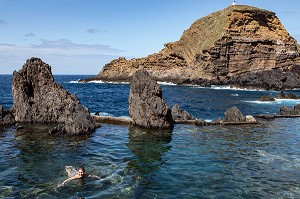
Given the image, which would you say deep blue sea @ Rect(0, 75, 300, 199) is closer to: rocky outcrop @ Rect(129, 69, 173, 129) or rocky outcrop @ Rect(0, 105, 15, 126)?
rocky outcrop @ Rect(129, 69, 173, 129)

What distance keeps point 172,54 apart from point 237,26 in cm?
3557

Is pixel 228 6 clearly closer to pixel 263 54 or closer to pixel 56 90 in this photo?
pixel 263 54

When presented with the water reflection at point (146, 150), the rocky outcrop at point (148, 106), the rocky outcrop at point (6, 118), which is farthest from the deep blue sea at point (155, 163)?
the rocky outcrop at point (6, 118)


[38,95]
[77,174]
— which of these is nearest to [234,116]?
[38,95]

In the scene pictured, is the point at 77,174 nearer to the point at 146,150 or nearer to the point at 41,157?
the point at 41,157

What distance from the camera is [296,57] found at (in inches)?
5418

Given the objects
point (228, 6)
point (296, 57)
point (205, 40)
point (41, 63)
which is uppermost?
point (228, 6)

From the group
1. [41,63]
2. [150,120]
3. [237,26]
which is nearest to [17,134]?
[41,63]

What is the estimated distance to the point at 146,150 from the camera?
26328 millimetres

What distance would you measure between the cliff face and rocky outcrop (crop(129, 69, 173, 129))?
96.3m

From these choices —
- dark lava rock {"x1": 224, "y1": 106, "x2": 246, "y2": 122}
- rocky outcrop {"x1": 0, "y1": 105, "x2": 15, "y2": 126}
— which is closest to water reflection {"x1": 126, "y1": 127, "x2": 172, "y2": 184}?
dark lava rock {"x1": 224, "y1": 106, "x2": 246, "y2": 122}

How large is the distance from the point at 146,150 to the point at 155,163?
3721 millimetres

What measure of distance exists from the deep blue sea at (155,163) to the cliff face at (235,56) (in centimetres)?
9952

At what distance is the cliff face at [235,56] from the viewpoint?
13462cm
